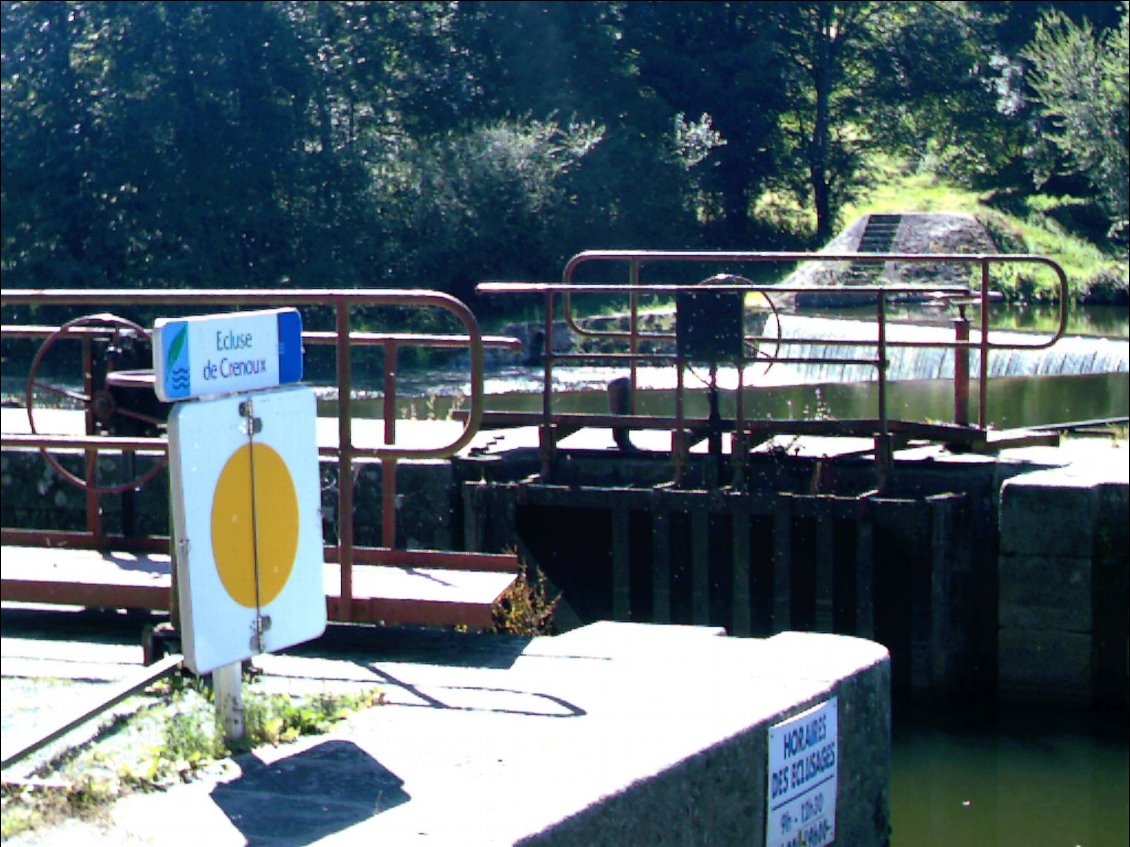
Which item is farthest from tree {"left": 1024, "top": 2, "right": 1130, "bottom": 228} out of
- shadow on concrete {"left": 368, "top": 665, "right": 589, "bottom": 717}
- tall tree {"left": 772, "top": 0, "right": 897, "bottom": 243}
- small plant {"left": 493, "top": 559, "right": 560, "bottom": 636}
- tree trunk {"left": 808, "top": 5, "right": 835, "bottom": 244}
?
shadow on concrete {"left": 368, "top": 665, "right": 589, "bottom": 717}

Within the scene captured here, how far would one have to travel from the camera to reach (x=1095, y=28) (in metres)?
51.0

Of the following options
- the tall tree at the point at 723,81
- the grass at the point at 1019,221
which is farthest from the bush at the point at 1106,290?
the tall tree at the point at 723,81

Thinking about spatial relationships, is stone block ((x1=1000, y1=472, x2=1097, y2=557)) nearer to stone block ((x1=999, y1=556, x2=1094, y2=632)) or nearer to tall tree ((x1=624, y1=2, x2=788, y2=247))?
stone block ((x1=999, y1=556, x2=1094, y2=632))

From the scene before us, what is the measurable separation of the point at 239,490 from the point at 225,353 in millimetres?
Result: 378

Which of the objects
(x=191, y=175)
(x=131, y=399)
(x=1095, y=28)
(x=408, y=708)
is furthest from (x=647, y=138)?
(x=408, y=708)

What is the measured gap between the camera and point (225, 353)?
5121 millimetres

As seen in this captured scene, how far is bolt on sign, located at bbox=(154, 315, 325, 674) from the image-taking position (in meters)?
4.93

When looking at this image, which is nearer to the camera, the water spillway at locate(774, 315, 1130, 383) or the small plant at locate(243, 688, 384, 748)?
the small plant at locate(243, 688, 384, 748)

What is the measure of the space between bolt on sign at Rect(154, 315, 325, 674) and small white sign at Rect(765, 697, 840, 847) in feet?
4.58

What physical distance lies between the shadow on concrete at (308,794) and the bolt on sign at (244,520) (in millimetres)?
398

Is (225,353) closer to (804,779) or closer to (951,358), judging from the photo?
(804,779)

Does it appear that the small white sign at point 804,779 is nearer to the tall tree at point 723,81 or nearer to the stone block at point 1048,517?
the stone block at point 1048,517

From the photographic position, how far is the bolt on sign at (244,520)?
4.93m

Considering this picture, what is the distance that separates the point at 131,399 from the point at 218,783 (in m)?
3.54
